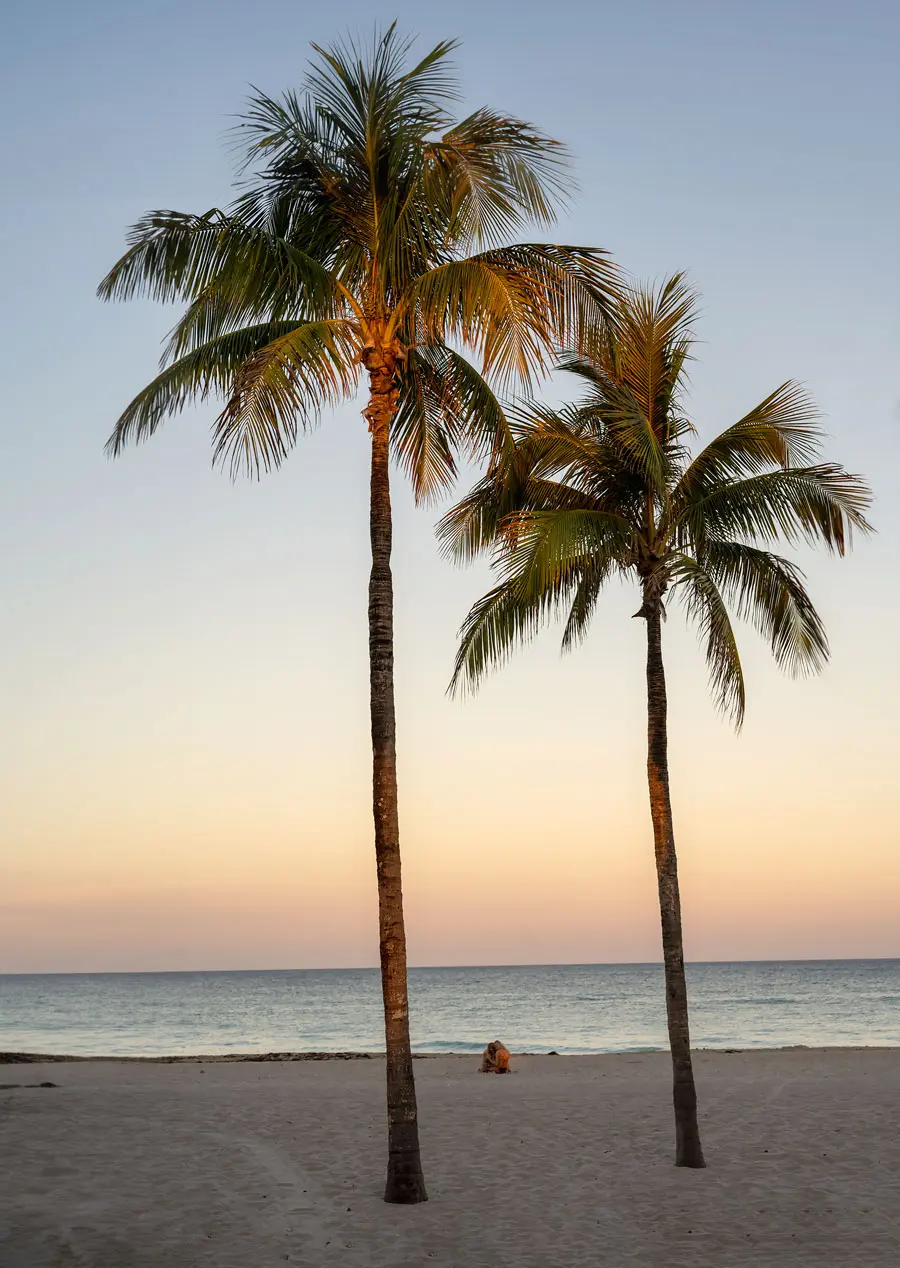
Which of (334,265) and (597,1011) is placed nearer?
(334,265)

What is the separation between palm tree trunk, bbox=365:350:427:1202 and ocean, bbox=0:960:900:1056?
3106cm

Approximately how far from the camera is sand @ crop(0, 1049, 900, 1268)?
838 cm

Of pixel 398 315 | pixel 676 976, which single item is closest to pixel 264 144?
pixel 398 315

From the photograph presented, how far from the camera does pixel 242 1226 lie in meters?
8.96

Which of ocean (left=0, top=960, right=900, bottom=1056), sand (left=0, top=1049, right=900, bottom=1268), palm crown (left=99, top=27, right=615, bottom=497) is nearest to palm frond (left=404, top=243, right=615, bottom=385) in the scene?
palm crown (left=99, top=27, right=615, bottom=497)

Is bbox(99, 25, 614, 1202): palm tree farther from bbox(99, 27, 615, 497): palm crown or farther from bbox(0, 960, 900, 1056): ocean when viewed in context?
bbox(0, 960, 900, 1056): ocean

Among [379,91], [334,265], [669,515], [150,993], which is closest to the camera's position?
[379,91]

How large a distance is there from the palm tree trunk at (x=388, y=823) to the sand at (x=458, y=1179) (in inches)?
18.7

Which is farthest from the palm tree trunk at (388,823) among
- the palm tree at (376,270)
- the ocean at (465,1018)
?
the ocean at (465,1018)

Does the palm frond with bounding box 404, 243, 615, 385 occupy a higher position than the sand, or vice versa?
the palm frond with bounding box 404, 243, 615, 385

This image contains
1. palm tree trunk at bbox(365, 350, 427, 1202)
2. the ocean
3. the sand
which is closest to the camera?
the sand

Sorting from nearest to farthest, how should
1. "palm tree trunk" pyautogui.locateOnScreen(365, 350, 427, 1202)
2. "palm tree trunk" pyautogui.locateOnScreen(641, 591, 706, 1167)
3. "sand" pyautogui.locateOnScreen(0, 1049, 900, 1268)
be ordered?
"sand" pyautogui.locateOnScreen(0, 1049, 900, 1268)
"palm tree trunk" pyautogui.locateOnScreen(365, 350, 427, 1202)
"palm tree trunk" pyautogui.locateOnScreen(641, 591, 706, 1167)

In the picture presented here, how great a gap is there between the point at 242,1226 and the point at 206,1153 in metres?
3.04

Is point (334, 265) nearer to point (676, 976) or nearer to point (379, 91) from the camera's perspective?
point (379, 91)
